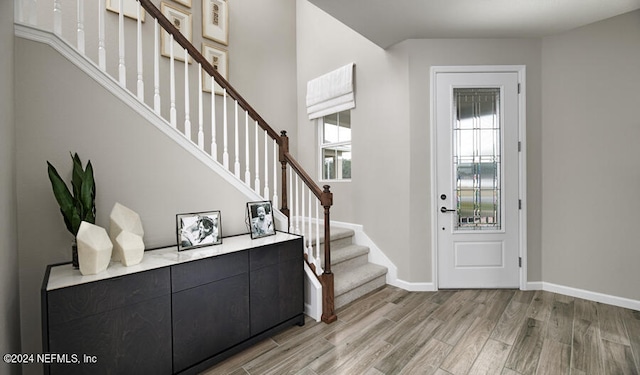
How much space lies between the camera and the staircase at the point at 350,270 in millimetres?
2604

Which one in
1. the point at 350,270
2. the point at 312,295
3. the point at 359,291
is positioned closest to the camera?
the point at 312,295

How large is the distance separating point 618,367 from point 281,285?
2244 mm

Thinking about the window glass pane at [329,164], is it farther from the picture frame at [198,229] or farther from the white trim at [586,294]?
the white trim at [586,294]

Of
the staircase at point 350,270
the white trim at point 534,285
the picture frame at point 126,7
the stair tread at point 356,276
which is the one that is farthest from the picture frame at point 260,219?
the white trim at point 534,285

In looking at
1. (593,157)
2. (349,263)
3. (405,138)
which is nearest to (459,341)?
(349,263)

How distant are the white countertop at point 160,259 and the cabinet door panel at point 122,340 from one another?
0.58 feet

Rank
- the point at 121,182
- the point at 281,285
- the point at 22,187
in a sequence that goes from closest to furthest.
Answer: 1. the point at 22,187
2. the point at 121,182
3. the point at 281,285

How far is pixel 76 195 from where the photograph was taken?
4.82ft

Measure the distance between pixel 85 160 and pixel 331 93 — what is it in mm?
2808

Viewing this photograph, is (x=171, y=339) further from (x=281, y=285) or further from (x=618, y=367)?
(x=618, y=367)

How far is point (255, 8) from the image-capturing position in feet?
12.4

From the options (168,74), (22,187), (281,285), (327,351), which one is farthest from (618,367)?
(168,74)

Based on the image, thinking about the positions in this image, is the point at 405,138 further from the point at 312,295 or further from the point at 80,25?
the point at 80,25

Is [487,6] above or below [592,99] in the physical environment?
above
